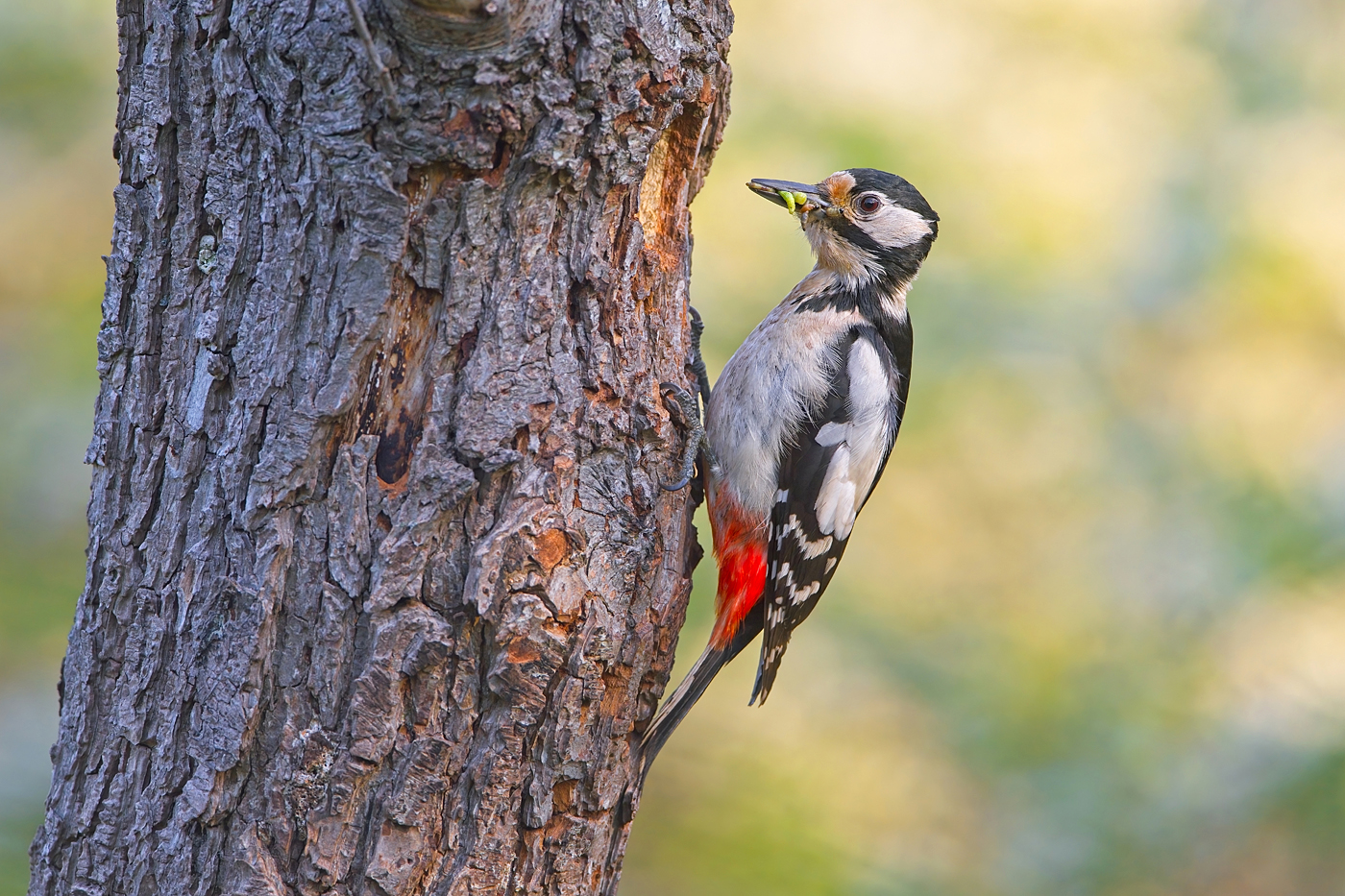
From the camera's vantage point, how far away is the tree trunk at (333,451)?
1587 millimetres

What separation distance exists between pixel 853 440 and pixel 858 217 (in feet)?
2.35

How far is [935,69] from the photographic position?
4430 millimetres

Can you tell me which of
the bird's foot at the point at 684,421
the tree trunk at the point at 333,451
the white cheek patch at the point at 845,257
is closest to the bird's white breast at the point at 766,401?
the white cheek patch at the point at 845,257

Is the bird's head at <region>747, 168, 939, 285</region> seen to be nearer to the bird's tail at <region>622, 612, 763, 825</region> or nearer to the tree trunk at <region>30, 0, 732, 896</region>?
the bird's tail at <region>622, 612, 763, 825</region>

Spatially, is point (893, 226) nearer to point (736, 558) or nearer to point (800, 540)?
point (800, 540)

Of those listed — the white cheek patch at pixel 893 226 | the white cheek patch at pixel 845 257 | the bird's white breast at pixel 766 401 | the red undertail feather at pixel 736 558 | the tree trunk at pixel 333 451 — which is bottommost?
the tree trunk at pixel 333 451

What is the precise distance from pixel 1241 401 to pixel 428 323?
13.2ft

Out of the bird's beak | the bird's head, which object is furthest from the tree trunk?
the bird's head

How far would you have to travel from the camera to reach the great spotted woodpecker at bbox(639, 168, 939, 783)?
9.16 feet

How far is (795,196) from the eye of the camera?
3.10 m

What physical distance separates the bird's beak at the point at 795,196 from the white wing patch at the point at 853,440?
0.49 meters

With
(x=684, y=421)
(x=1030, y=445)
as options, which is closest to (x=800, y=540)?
(x=684, y=421)

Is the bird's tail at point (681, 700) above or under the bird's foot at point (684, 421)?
under

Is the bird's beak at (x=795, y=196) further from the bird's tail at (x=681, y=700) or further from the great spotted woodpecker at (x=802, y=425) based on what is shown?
the bird's tail at (x=681, y=700)
